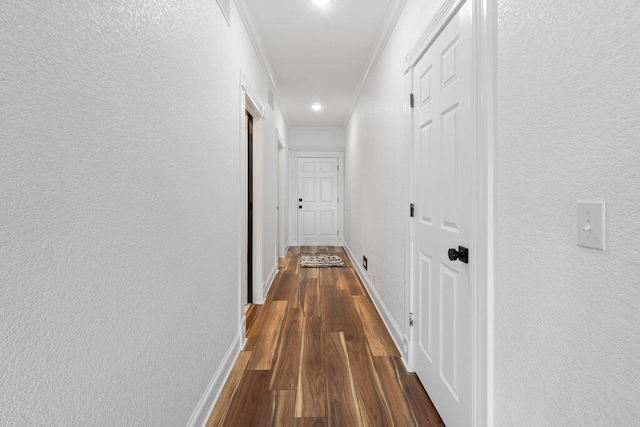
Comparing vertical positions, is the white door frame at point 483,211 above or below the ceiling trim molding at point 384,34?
below

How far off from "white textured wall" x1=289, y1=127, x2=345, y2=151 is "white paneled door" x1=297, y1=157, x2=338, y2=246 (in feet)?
0.82

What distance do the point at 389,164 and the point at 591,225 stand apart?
76.3 inches

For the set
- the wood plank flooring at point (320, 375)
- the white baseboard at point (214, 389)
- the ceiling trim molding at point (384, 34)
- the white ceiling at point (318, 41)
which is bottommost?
the wood plank flooring at point (320, 375)

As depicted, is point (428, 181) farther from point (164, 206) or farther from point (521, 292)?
point (164, 206)

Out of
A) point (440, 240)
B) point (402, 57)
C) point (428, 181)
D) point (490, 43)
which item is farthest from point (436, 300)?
point (402, 57)

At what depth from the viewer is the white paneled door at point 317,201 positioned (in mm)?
6934

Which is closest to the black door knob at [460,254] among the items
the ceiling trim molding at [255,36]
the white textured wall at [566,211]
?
the white textured wall at [566,211]

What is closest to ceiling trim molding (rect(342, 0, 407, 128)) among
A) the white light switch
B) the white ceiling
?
the white ceiling

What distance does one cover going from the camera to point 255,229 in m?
3.28

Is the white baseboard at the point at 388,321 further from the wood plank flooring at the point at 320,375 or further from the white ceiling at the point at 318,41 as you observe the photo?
the white ceiling at the point at 318,41

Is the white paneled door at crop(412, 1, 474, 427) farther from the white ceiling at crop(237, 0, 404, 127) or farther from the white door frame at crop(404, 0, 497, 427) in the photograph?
the white ceiling at crop(237, 0, 404, 127)

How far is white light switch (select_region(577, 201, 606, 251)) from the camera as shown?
0.72 meters

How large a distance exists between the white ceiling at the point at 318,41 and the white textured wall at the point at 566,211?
1.67m

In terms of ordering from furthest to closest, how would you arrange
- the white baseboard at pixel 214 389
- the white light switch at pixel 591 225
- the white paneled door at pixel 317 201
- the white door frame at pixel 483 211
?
the white paneled door at pixel 317 201, the white baseboard at pixel 214 389, the white door frame at pixel 483 211, the white light switch at pixel 591 225
